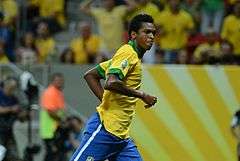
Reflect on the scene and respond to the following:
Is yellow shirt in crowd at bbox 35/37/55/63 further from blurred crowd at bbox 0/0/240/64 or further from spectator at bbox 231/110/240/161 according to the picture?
spectator at bbox 231/110/240/161

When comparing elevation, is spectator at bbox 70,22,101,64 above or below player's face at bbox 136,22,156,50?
below

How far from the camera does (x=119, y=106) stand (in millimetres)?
8055

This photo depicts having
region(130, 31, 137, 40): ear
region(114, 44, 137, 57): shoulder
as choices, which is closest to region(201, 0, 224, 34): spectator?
region(130, 31, 137, 40): ear

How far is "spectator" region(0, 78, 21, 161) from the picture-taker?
1334 cm

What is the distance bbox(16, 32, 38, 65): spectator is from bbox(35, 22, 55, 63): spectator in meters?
0.09

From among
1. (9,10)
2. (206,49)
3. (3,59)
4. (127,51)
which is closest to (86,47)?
(3,59)

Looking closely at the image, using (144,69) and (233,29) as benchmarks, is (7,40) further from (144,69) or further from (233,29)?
(144,69)

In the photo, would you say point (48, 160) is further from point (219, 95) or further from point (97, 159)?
point (97, 159)

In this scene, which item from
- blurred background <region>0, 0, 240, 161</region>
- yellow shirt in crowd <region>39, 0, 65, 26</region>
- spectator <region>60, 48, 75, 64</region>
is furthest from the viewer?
yellow shirt in crowd <region>39, 0, 65, 26</region>

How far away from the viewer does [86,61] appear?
1508 centimetres

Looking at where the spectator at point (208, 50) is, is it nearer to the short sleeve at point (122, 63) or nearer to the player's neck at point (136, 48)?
the player's neck at point (136, 48)

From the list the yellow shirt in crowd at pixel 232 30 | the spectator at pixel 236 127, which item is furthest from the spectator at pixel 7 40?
the spectator at pixel 236 127

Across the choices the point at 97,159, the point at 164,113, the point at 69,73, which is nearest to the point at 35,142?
the point at 69,73

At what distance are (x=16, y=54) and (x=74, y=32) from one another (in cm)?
161
